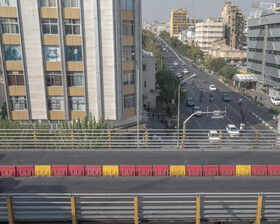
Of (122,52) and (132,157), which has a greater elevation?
(122,52)

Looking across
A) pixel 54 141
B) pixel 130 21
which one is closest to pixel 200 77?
pixel 130 21

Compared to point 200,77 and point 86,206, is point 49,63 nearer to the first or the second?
point 86,206

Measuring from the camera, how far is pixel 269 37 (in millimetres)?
62500

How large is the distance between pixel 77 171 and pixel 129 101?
13812 mm

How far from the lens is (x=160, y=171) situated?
15805 millimetres

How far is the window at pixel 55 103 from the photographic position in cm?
2764

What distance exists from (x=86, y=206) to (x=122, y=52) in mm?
17907

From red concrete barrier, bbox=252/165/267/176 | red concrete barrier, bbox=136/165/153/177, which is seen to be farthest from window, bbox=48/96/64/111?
red concrete barrier, bbox=252/165/267/176

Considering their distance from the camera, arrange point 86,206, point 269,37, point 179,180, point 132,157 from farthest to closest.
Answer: point 269,37 < point 132,157 < point 179,180 < point 86,206

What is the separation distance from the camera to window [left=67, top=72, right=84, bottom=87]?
88.6ft

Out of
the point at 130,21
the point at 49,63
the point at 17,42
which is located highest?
the point at 130,21

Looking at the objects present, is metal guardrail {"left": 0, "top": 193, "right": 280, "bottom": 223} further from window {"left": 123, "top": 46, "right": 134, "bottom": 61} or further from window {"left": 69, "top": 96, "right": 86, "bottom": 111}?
window {"left": 123, "top": 46, "right": 134, "bottom": 61}

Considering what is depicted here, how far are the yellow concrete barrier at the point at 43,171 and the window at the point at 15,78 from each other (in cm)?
1384

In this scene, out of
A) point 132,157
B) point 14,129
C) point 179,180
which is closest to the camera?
point 179,180
